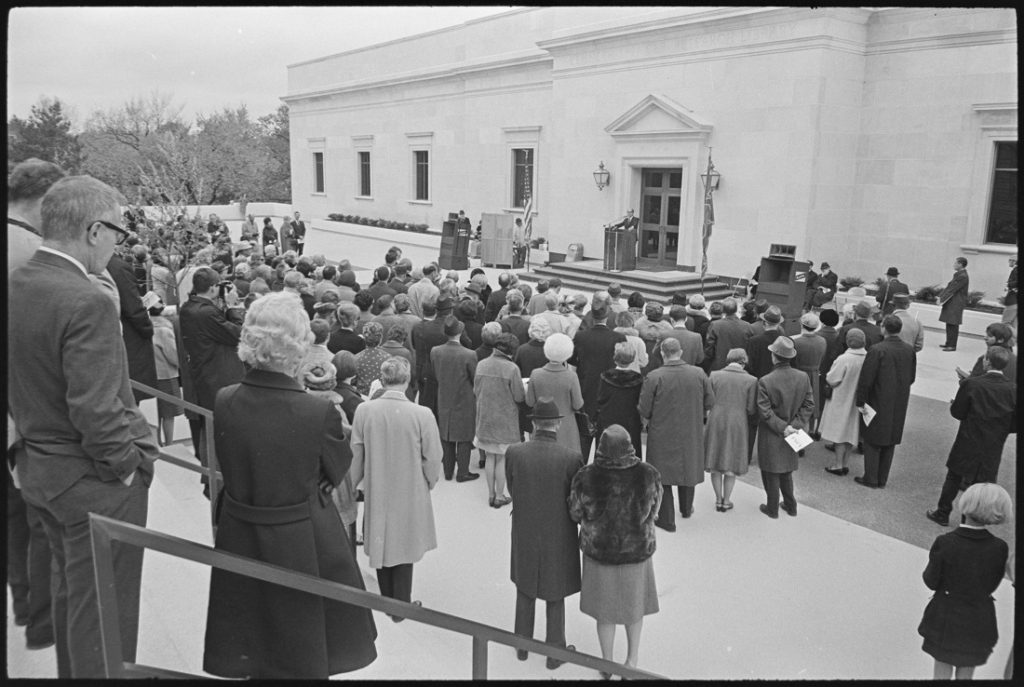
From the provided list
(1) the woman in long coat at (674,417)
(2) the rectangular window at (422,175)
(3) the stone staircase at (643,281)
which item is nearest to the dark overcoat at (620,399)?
A: (1) the woman in long coat at (674,417)

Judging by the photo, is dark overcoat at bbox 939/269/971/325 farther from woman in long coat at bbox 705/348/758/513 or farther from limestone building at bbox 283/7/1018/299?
woman in long coat at bbox 705/348/758/513

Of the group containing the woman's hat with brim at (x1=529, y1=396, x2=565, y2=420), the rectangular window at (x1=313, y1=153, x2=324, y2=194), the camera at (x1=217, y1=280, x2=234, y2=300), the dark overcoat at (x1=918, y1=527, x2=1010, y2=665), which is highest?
the rectangular window at (x1=313, y1=153, x2=324, y2=194)

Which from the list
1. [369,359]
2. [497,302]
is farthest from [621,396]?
[497,302]

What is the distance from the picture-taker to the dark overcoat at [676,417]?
6.36 metres

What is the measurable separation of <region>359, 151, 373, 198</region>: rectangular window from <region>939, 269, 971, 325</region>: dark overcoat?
2541cm

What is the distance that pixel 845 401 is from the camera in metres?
7.89

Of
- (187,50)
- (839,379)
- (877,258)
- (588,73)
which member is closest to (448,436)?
(839,379)

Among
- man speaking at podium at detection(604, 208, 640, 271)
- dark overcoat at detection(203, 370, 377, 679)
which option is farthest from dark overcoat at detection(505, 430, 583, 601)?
man speaking at podium at detection(604, 208, 640, 271)

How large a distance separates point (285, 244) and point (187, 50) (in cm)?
2565

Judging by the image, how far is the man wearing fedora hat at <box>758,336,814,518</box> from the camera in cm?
668

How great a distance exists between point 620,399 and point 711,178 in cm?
1285

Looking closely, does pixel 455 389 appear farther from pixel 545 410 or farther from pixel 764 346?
pixel 764 346

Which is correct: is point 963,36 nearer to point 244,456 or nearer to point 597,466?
point 597,466

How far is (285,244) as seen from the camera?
984 inches
